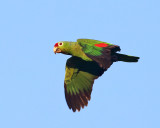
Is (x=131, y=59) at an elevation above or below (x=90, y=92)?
above

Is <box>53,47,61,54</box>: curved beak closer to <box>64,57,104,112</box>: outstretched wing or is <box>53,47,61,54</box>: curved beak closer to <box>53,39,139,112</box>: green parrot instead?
<box>53,39,139,112</box>: green parrot

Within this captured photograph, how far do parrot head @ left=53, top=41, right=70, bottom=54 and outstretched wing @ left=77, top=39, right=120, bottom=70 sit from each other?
61 centimetres

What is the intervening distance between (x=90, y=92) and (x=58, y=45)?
239 centimetres

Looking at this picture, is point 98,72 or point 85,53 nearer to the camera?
point 85,53

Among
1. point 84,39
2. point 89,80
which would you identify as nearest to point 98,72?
point 89,80

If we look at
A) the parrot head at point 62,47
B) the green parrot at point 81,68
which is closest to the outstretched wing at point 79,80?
the green parrot at point 81,68

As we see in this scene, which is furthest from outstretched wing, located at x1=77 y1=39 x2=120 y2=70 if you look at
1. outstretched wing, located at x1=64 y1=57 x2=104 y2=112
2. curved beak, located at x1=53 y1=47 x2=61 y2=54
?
outstretched wing, located at x1=64 y1=57 x2=104 y2=112

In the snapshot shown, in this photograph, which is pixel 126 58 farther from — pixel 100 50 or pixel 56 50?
pixel 56 50

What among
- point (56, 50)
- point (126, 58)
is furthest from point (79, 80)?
point (126, 58)

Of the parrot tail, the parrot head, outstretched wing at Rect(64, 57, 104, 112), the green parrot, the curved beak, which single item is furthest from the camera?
outstretched wing at Rect(64, 57, 104, 112)

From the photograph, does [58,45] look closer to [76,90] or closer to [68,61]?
[68,61]

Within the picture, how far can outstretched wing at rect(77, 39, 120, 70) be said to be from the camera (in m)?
15.8

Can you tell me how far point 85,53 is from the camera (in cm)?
1655

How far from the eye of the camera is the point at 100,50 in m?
16.5
